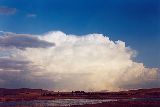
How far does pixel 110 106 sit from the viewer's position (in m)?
74.9

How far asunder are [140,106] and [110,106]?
24.0 ft

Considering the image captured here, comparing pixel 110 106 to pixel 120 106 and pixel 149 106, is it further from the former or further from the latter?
pixel 149 106

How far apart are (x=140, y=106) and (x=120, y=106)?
523cm

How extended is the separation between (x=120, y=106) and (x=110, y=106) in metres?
2.52

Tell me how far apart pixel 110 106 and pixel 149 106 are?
9224 millimetres

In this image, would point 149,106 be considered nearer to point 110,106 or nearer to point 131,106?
point 131,106

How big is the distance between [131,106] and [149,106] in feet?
14.7

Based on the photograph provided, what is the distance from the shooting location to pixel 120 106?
7388 centimetres

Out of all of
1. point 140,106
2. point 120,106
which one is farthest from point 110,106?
point 140,106

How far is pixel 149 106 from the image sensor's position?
73.4m

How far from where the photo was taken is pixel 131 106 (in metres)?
72.6

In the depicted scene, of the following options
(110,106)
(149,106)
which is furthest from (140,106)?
(110,106)

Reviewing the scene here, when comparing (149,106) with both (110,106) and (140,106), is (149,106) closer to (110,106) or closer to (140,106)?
(140,106)
